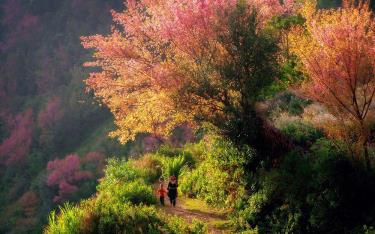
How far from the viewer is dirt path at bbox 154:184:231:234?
12180 millimetres

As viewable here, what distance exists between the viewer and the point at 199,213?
13438mm

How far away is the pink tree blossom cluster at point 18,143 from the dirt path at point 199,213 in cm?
3277

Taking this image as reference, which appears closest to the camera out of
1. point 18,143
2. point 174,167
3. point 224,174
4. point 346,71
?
point 346,71

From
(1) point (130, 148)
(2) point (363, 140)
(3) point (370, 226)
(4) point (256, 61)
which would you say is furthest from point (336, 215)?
(1) point (130, 148)

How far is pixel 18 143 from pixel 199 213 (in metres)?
36.0

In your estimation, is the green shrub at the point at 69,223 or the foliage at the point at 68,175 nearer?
the green shrub at the point at 69,223

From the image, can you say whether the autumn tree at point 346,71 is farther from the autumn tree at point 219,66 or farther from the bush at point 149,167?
the bush at point 149,167

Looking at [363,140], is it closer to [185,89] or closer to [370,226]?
Result: [370,226]

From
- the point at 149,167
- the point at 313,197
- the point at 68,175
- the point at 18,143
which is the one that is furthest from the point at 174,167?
the point at 18,143

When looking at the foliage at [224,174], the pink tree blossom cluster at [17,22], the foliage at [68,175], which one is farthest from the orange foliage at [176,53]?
the pink tree blossom cluster at [17,22]

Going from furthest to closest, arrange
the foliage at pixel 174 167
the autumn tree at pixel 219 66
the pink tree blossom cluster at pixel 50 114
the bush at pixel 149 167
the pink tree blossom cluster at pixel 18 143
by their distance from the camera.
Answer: the pink tree blossom cluster at pixel 50 114 → the pink tree blossom cluster at pixel 18 143 → the bush at pixel 149 167 → the foliage at pixel 174 167 → the autumn tree at pixel 219 66

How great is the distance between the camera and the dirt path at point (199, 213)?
40.0 feet

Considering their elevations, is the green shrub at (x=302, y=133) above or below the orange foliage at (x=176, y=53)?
below

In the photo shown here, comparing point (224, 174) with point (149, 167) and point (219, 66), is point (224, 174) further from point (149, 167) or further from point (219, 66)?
point (149, 167)
